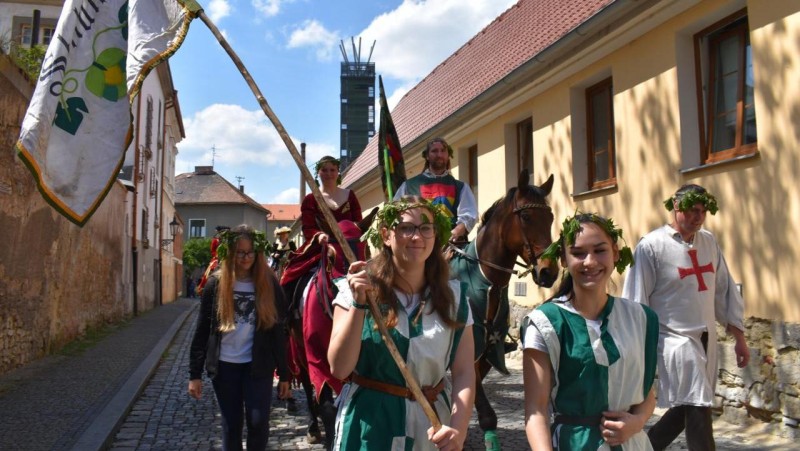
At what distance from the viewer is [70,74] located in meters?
3.73

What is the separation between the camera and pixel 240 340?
15.3 feet

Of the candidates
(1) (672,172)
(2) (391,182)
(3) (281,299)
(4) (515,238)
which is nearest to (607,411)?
(3) (281,299)

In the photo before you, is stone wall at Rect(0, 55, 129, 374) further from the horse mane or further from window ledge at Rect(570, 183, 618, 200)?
window ledge at Rect(570, 183, 618, 200)

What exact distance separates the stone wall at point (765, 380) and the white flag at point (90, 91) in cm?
569

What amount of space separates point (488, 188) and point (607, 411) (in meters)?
10.8

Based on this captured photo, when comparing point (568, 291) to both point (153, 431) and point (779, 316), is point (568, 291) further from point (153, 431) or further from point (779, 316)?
point (153, 431)

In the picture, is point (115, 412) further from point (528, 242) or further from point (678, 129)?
point (678, 129)

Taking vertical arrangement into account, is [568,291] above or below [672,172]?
below

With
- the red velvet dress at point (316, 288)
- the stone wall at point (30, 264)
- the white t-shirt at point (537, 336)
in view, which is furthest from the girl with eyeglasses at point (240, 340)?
the stone wall at point (30, 264)

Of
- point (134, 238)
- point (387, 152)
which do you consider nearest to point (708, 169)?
point (387, 152)

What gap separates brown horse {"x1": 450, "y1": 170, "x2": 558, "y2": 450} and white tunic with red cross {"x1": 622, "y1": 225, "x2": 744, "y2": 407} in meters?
0.97

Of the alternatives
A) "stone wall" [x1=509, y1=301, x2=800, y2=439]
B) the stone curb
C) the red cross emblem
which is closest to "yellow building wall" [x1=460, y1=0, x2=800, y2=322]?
"stone wall" [x1=509, y1=301, x2=800, y2=439]

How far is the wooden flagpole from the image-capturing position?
252 centimetres

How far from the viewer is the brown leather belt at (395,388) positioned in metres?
2.64
